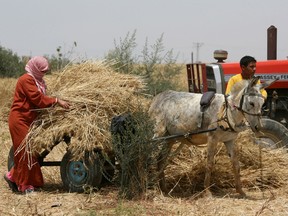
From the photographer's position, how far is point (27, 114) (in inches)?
260

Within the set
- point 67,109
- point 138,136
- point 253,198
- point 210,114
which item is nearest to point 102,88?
point 67,109

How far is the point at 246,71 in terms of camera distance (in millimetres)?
6984

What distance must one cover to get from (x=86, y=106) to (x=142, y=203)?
1.46 metres

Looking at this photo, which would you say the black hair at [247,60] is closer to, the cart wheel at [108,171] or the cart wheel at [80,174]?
the cart wheel at [108,171]

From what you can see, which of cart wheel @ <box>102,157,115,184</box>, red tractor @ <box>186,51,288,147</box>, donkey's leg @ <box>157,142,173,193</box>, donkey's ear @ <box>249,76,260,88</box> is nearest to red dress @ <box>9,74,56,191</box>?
cart wheel @ <box>102,157,115,184</box>

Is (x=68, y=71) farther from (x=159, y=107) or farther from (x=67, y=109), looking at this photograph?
(x=159, y=107)

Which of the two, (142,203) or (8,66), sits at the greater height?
(8,66)

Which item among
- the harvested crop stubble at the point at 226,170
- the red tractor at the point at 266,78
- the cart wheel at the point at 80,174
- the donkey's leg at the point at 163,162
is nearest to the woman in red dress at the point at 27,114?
the cart wheel at the point at 80,174

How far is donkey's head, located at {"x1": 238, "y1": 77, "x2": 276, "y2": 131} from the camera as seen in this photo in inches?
234

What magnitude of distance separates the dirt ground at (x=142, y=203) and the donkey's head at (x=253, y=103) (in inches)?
37.2

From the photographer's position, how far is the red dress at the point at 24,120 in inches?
257

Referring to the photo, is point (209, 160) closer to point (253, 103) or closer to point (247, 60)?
point (253, 103)

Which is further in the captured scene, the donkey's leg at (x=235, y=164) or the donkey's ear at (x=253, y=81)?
the donkey's leg at (x=235, y=164)

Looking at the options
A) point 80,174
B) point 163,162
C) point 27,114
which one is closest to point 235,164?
point 163,162
